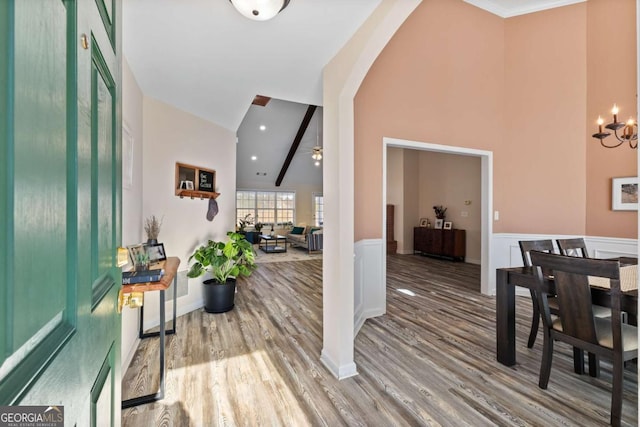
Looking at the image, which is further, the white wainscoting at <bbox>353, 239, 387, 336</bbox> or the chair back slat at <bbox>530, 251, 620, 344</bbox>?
the white wainscoting at <bbox>353, 239, 387, 336</bbox>

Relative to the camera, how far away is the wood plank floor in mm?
1754

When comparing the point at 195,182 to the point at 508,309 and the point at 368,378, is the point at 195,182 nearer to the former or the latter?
the point at 368,378

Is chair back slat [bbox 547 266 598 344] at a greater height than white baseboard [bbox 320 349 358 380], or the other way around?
chair back slat [bbox 547 266 598 344]

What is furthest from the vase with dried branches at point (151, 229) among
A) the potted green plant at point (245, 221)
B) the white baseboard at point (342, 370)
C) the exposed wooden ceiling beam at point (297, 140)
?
the potted green plant at point (245, 221)

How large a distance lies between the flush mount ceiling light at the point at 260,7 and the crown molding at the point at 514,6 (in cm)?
378

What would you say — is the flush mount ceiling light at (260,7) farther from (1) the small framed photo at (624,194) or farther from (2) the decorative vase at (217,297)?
(1) the small framed photo at (624,194)

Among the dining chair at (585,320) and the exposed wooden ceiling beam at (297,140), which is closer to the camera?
the dining chair at (585,320)

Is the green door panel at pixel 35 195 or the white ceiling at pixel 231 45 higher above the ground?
the white ceiling at pixel 231 45

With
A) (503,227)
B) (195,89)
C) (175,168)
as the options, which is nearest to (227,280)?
(175,168)

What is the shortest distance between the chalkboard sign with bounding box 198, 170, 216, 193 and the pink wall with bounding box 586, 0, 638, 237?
16.9ft

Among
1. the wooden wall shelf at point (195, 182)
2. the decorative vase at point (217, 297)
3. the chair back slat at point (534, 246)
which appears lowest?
the decorative vase at point (217, 297)

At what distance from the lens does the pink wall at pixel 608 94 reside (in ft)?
12.0

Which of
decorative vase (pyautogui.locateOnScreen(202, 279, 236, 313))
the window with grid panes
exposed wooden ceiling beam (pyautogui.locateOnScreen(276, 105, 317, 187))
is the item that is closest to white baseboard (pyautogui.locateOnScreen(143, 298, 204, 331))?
decorative vase (pyautogui.locateOnScreen(202, 279, 236, 313))

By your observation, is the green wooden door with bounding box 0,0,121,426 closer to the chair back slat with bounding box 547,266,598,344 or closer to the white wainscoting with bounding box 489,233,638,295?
the chair back slat with bounding box 547,266,598,344
